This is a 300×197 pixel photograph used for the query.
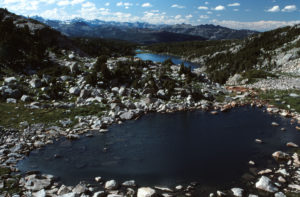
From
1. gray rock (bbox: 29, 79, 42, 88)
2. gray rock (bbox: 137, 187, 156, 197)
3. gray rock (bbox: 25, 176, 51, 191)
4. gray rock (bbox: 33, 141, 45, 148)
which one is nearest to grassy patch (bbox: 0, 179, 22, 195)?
gray rock (bbox: 25, 176, 51, 191)

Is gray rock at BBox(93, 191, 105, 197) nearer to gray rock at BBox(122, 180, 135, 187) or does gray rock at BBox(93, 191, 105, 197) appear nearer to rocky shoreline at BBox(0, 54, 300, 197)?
rocky shoreline at BBox(0, 54, 300, 197)

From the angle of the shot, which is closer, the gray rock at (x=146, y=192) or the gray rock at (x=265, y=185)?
the gray rock at (x=146, y=192)

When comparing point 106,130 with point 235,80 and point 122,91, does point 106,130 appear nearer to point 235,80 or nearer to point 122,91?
point 122,91

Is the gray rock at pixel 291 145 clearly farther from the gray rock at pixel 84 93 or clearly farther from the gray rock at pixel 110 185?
the gray rock at pixel 84 93

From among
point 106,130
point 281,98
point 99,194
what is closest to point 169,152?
point 106,130

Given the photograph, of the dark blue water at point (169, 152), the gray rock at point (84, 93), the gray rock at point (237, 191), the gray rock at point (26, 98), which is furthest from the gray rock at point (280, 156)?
the gray rock at point (26, 98)

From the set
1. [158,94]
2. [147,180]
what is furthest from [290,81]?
[147,180]
